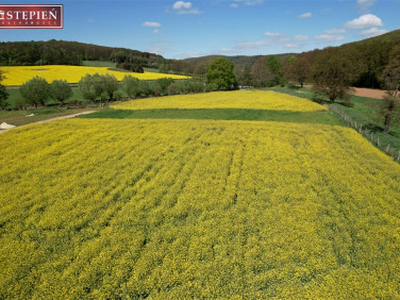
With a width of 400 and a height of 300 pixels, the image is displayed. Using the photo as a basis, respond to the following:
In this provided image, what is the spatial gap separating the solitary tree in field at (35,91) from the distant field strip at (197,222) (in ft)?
119

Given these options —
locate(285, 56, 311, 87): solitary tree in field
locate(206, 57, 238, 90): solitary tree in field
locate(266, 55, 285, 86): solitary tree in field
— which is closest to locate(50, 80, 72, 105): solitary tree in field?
locate(206, 57, 238, 90): solitary tree in field

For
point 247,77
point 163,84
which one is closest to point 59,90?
point 163,84

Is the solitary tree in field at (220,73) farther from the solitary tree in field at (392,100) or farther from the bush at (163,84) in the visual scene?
the solitary tree in field at (392,100)

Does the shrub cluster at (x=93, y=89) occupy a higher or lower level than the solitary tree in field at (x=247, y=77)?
lower

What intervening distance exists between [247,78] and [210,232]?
118968mm

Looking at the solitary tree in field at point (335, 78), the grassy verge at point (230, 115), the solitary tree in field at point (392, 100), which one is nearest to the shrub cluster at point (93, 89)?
the grassy verge at point (230, 115)

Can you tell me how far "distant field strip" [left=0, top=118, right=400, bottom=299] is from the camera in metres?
7.98

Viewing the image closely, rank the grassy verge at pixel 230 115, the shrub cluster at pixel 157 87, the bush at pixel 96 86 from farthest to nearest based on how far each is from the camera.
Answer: the shrub cluster at pixel 157 87
the bush at pixel 96 86
the grassy verge at pixel 230 115

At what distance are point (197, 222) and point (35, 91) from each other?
54.4 meters

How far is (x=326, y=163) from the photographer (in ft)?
56.2

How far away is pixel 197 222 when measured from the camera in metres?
10.8

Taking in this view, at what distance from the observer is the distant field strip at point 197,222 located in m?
7.98

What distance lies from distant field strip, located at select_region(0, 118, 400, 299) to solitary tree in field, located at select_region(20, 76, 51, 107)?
119 feet

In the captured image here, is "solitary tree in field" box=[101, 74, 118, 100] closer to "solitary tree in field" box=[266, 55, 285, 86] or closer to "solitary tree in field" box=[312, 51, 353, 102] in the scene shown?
"solitary tree in field" box=[312, 51, 353, 102]
